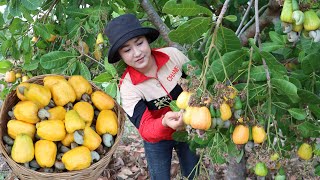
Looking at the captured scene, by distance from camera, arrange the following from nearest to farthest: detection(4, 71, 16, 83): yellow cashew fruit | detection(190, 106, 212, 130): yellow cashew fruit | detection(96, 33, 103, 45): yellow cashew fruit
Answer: detection(190, 106, 212, 130): yellow cashew fruit < detection(96, 33, 103, 45): yellow cashew fruit < detection(4, 71, 16, 83): yellow cashew fruit

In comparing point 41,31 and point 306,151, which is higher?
point 41,31

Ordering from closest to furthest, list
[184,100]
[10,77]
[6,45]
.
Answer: [184,100] → [6,45] → [10,77]

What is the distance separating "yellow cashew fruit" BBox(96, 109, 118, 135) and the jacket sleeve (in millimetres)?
117

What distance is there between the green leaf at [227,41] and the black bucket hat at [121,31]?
64 centimetres

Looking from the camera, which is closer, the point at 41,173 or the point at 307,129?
the point at 307,129

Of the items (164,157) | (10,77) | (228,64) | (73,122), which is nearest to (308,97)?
(228,64)

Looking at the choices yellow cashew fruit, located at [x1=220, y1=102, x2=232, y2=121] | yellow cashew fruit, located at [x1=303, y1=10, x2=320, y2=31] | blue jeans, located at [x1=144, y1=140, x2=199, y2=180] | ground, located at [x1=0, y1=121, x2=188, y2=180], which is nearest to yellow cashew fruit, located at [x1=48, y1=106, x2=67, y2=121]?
blue jeans, located at [x1=144, y1=140, x2=199, y2=180]

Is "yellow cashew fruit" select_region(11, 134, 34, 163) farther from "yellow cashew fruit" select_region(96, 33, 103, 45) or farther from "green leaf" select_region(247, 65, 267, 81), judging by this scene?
"green leaf" select_region(247, 65, 267, 81)

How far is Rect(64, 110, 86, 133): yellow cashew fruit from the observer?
1.79m

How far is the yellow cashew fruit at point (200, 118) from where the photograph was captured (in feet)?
3.61

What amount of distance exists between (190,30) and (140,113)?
0.82m

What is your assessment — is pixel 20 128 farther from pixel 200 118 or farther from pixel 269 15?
pixel 269 15

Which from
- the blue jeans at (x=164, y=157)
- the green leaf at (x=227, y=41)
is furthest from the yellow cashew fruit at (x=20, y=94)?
the green leaf at (x=227, y=41)

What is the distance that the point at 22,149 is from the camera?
5.85 ft
